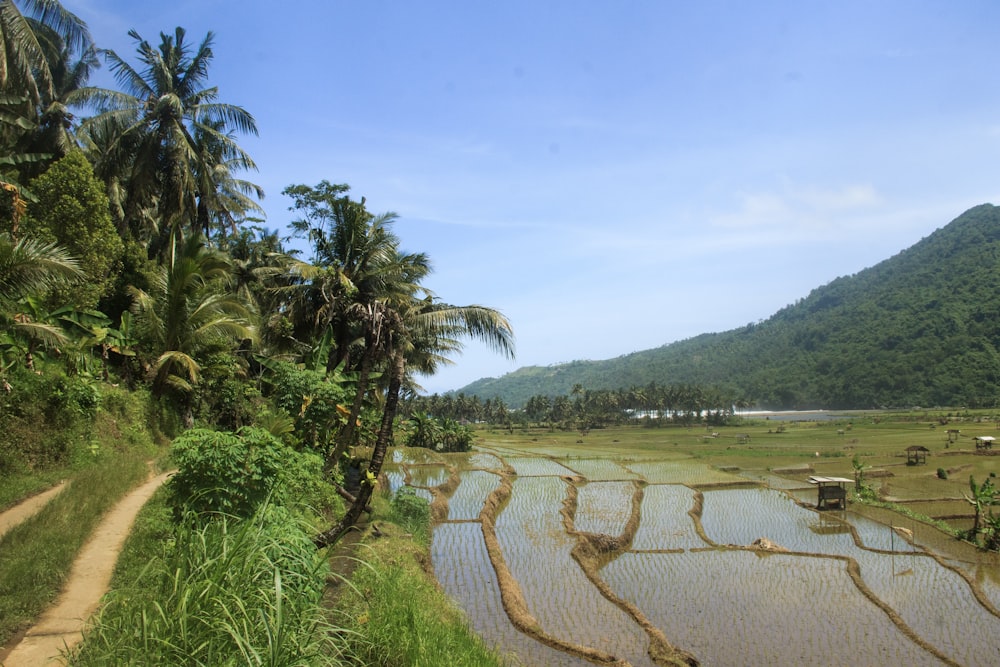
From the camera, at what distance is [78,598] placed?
18.1 ft

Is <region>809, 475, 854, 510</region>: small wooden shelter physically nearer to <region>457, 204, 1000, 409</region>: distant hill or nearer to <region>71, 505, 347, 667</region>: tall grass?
<region>71, 505, 347, 667</region>: tall grass

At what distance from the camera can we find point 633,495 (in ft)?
66.4

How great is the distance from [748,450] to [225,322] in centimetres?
3273

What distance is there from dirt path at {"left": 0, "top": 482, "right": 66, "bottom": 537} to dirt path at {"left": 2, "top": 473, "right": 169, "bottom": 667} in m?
0.74

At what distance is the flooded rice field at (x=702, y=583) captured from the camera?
8516 millimetres

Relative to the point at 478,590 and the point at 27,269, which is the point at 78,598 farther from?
the point at 478,590

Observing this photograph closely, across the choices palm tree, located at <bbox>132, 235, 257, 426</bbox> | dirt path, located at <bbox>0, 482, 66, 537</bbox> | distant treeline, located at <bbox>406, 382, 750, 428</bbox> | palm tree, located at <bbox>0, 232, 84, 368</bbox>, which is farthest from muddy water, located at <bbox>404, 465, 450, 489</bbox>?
distant treeline, located at <bbox>406, 382, 750, 428</bbox>

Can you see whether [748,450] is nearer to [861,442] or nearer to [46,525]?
[861,442]

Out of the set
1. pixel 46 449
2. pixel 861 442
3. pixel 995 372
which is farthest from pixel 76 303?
pixel 995 372

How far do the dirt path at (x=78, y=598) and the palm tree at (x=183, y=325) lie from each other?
6198 mm

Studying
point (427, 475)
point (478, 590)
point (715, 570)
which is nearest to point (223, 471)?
point (478, 590)

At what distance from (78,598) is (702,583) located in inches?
395

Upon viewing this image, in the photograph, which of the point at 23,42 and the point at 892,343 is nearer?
the point at 23,42

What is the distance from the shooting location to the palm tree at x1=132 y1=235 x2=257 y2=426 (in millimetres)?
13977
